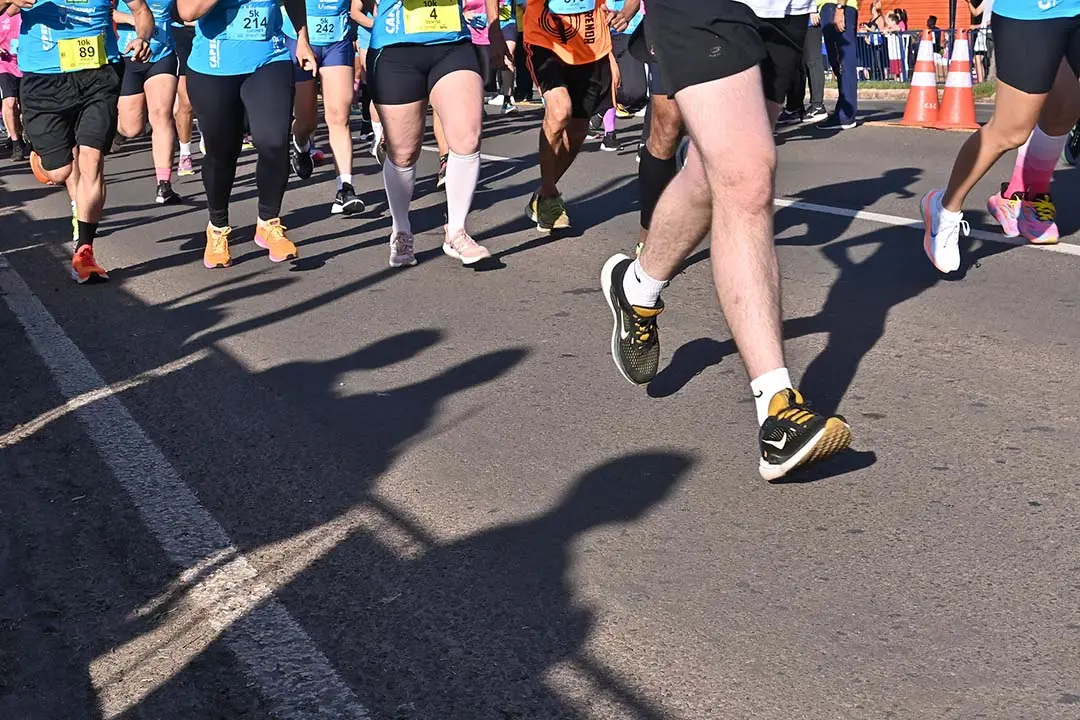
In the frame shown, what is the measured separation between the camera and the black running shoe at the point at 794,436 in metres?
3.66

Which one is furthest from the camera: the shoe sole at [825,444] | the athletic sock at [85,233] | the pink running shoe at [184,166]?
the pink running shoe at [184,166]

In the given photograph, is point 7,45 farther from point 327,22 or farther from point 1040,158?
point 1040,158

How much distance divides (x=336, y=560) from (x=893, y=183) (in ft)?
22.5

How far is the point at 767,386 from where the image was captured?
12.7ft

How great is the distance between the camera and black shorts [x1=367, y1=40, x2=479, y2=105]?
7.20 meters

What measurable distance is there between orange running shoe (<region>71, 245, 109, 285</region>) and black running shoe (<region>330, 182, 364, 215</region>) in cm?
255

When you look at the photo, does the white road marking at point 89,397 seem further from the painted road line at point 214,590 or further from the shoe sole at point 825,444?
the shoe sole at point 825,444

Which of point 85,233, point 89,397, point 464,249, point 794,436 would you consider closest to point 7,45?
point 85,233

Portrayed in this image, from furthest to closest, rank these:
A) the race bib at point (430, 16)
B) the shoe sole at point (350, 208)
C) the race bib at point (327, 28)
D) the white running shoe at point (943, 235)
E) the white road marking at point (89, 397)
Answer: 1. the race bib at point (327, 28)
2. the shoe sole at point (350, 208)
3. the race bib at point (430, 16)
4. the white running shoe at point (943, 235)
5. the white road marking at point (89, 397)

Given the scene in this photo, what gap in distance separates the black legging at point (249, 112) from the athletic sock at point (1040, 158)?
3.55 metres

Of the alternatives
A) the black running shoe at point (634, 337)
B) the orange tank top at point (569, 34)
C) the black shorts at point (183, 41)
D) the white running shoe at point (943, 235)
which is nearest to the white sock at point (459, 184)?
the orange tank top at point (569, 34)

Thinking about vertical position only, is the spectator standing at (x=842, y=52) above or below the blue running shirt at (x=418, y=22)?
below

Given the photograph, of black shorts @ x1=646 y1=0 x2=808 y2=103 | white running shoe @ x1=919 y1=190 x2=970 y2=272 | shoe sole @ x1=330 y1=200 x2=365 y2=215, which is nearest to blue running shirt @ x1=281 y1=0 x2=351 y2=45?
shoe sole @ x1=330 y1=200 x2=365 y2=215

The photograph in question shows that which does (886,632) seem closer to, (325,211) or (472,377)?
(472,377)
